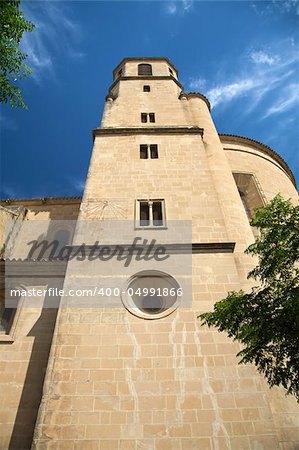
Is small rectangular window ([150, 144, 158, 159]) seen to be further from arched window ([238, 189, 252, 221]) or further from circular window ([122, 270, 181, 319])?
circular window ([122, 270, 181, 319])

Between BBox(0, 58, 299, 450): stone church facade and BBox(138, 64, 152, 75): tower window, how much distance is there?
887 cm

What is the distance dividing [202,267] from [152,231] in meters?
1.93

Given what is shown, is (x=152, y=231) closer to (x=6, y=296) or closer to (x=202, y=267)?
(x=202, y=267)

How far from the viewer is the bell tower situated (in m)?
5.74

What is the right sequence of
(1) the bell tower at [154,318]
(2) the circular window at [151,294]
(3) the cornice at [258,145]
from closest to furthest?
1. (1) the bell tower at [154,318]
2. (2) the circular window at [151,294]
3. (3) the cornice at [258,145]

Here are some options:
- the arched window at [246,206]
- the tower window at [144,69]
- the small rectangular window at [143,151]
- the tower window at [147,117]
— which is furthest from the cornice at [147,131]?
the tower window at [144,69]

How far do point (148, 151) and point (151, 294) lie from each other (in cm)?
665

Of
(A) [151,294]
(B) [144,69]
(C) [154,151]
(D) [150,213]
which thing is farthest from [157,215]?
(B) [144,69]

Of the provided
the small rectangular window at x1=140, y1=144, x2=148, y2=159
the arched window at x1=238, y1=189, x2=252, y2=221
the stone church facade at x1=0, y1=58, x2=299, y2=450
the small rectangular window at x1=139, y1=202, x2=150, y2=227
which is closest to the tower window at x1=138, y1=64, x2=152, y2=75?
the stone church facade at x1=0, y1=58, x2=299, y2=450

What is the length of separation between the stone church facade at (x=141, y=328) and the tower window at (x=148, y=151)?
0.06 meters

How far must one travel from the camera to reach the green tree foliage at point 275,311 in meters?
4.54

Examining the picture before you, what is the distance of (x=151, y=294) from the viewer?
800cm

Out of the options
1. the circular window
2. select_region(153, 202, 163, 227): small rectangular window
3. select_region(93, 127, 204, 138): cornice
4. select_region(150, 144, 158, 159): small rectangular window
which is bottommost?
the circular window

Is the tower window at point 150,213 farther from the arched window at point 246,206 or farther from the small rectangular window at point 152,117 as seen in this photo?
the small rectangular window at point 152,117
